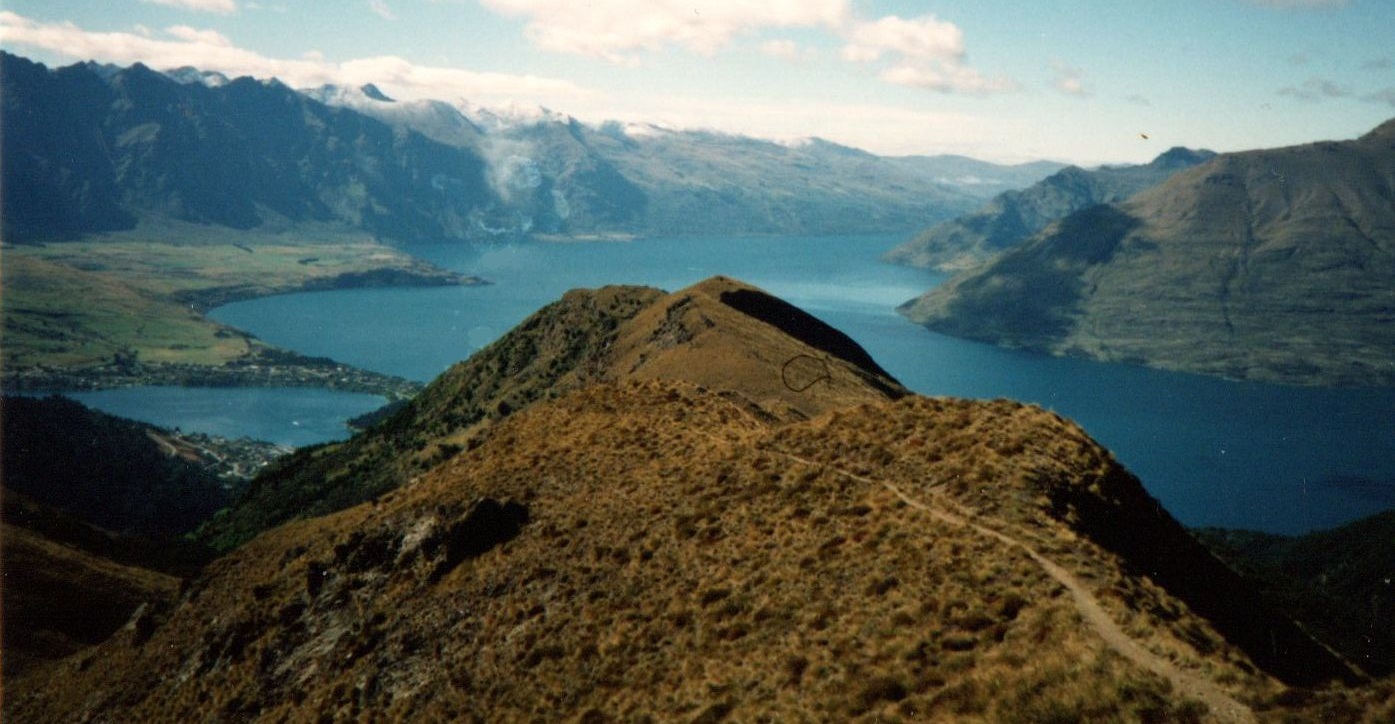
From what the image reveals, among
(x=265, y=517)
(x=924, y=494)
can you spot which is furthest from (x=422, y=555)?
(x=265, y=517)

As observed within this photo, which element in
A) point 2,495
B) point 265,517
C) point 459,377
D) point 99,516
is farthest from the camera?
point 99,516

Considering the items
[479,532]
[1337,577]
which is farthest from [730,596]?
[1337,577]

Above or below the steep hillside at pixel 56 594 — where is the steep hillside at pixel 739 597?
above

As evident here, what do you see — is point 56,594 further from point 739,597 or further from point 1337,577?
point 1337,577

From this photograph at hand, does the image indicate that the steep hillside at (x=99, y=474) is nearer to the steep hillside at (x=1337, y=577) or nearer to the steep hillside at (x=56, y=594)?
the steep hillside at (x=56, y=594)

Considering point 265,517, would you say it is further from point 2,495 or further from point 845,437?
point 845,437

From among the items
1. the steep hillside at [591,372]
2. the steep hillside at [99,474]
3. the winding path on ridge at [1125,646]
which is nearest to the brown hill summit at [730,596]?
the winding path on ridge at [1125,646]

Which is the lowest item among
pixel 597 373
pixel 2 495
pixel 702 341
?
pixel 2 495
